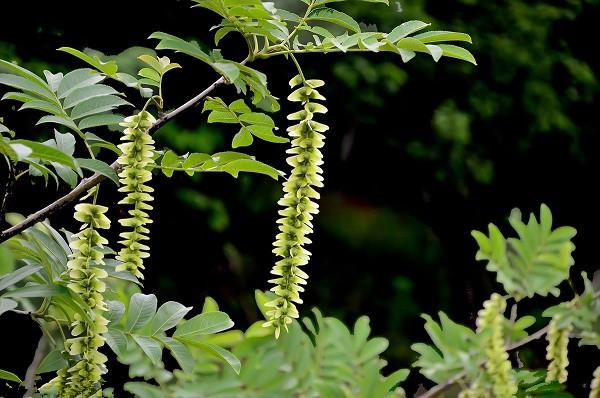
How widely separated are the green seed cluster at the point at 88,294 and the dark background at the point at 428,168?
1.83 m

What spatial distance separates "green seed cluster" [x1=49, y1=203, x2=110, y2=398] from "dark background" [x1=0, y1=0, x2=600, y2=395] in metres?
1.83

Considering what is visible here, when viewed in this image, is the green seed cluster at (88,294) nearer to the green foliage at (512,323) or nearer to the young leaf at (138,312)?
the young leaf at (138,312)

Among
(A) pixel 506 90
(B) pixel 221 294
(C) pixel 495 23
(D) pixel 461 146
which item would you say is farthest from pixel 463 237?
(B) pixel 221 294

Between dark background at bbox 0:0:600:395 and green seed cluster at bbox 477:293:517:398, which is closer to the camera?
green seed cluster at bbox 477:293:517:398

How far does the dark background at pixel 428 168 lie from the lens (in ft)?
10.8

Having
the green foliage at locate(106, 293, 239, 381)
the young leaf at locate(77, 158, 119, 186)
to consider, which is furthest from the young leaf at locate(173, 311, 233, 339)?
the young leaf at locate(77, 158, 119, 186)

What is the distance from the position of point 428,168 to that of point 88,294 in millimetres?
2705

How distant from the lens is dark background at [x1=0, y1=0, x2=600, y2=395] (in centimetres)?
329

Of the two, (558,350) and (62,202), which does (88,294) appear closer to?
(62,202)

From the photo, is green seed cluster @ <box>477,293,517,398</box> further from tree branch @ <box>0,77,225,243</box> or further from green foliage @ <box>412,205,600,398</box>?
tree branch @ <box>0,77,225,243</box>

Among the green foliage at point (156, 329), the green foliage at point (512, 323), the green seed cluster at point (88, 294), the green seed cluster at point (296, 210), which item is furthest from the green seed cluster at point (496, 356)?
the green seed cluster at point (88, 294)

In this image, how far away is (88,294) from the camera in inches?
43.6

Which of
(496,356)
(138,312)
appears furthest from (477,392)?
(138,312)

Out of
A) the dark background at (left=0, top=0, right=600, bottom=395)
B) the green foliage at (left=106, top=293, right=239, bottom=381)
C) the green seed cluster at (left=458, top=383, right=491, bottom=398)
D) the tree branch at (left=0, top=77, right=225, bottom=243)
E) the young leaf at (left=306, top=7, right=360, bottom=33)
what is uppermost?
Answer: the dark background at (left=0, top=0, right=600, bottom=395)
